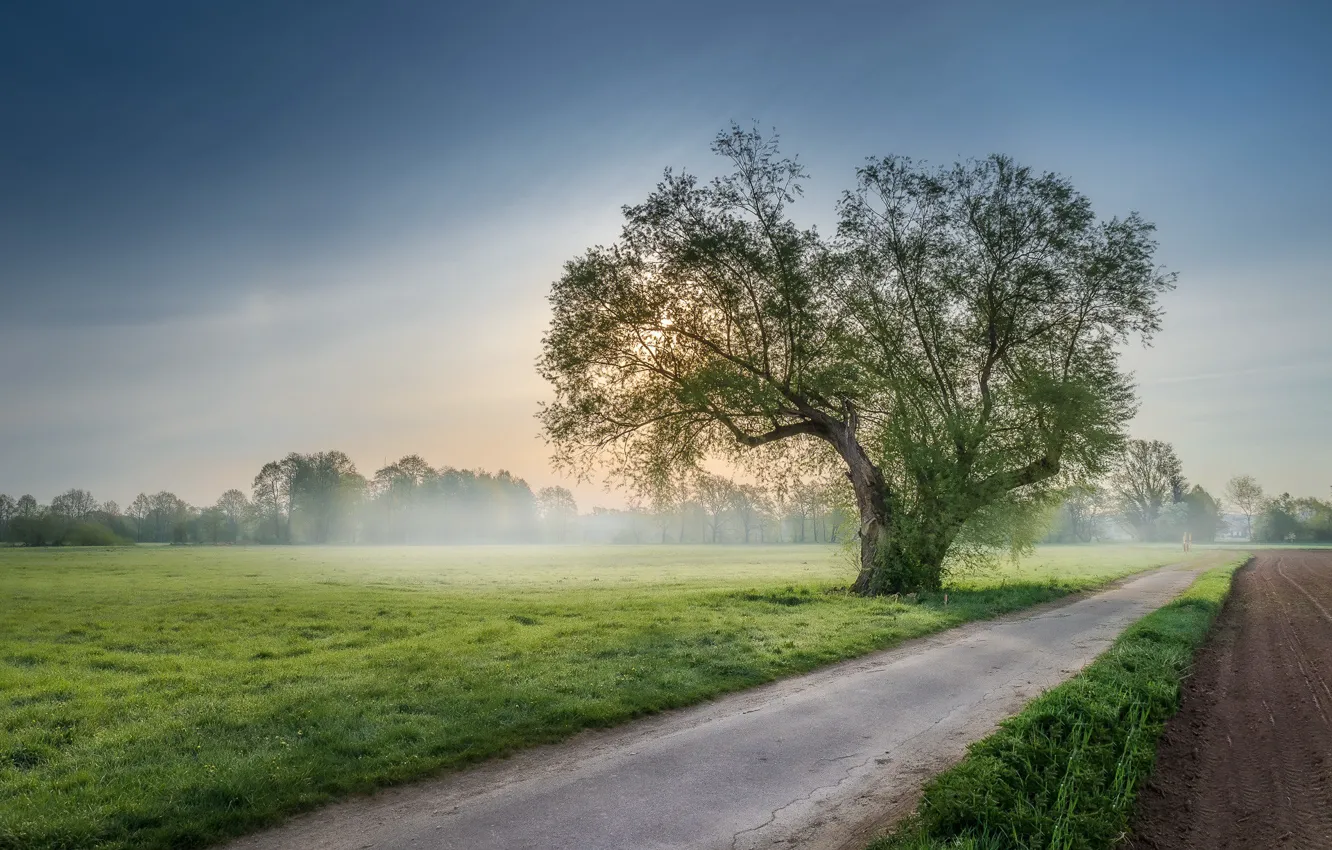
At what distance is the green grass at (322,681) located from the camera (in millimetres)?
7535

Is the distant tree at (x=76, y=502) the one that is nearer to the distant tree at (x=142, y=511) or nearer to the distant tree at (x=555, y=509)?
the distant tree at (x=142, y=511)

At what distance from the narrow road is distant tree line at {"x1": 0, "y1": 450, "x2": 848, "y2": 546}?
9584 cm

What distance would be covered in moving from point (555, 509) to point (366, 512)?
154 feet

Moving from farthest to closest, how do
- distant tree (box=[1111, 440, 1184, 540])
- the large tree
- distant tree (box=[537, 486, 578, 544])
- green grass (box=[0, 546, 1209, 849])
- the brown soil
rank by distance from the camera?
distant tree (box=[537, 486, 578, 544])
distant tree (box=[1111, 440, 1184, 540])
the large tree
green grass (box=[0, 546, 1209, 849])
the brown soil

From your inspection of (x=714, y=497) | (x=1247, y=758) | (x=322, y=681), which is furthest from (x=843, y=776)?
(x=714, y=497)

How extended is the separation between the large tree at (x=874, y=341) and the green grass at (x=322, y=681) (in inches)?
190

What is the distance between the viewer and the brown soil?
650cm

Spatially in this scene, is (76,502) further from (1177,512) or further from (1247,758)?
(1177,512)

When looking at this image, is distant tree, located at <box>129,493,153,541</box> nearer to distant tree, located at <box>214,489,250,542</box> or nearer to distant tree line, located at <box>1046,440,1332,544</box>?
distant tree, located at <box>214,489,250,542</box>

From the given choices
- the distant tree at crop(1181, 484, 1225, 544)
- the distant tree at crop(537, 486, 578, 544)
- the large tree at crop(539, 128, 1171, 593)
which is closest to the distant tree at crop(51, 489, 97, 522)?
the distant tree at crop(537, 486, 578, 544)

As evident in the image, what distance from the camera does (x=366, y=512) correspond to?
142875mm

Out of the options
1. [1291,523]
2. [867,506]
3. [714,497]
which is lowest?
[1291,523]

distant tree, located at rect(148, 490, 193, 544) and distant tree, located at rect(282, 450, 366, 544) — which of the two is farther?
distant tree, located at rect(148, 490, 193, 544)

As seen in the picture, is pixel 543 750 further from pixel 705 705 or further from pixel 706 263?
Result: pixel 706 263
